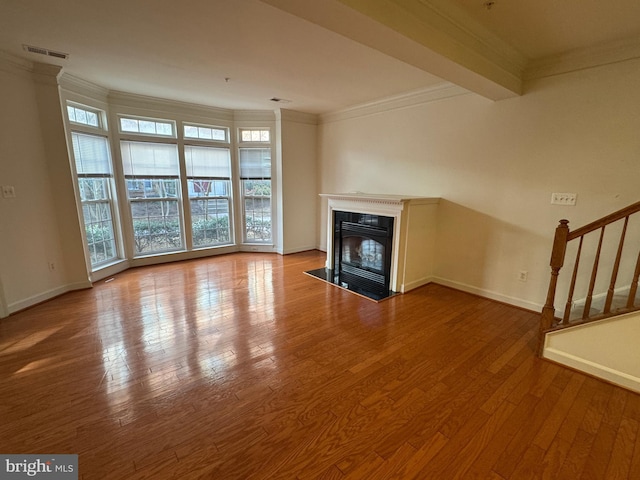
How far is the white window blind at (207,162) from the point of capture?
5.10m

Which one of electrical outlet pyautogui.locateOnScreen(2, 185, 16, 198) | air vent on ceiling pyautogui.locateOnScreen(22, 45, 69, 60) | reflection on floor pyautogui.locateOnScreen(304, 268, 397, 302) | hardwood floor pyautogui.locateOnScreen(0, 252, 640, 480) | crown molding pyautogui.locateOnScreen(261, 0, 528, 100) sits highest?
air vent on ceiling pyautogui.locateOnScreen(22, 45, 69, 60)

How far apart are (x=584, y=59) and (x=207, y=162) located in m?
5.16

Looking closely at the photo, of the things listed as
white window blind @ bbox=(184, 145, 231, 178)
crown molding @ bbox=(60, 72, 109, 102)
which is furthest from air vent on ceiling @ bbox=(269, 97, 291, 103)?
crown molding @ bbox=(60, 72, 109, 102)

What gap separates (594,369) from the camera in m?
2.18

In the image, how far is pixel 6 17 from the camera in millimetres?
2238

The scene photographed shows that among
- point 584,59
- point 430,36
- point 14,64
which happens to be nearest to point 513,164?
point 584,59

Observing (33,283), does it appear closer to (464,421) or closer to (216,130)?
(216,130)

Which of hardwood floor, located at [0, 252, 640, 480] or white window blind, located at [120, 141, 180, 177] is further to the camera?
white window blind, located at [120, 141, 180, 177]

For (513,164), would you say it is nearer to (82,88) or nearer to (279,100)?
(279,100)

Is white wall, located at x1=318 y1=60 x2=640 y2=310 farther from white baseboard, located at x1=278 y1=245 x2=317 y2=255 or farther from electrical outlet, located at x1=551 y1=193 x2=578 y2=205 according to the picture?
white baseboard, located at x1=278 y1=245 x2=317 y2=255

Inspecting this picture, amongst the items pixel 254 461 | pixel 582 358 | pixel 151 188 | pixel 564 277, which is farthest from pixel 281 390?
pixel 151 188

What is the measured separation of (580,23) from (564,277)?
2.23 m

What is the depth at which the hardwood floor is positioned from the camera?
1.52 metres

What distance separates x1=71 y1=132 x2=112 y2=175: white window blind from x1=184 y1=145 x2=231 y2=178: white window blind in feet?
3.76
